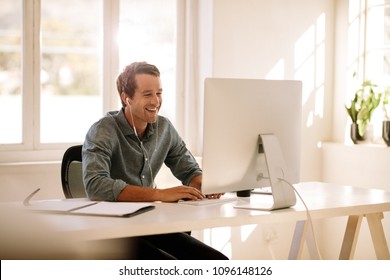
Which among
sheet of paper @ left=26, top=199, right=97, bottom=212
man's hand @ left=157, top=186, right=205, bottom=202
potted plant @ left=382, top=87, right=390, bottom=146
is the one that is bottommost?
sheet of paper @ left=26, top=199, right=97, bottom=212

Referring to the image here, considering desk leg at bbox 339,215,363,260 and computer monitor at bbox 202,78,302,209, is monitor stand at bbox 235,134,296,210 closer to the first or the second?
Answer: computer monitor at bbox 202,78,302,209

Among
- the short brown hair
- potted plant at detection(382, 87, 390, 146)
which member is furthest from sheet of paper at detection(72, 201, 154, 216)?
potted plant at detection(382, 87, 390, 146)

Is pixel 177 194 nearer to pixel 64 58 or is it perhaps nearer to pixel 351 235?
pixel 351 235

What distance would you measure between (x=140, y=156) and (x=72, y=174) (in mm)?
293

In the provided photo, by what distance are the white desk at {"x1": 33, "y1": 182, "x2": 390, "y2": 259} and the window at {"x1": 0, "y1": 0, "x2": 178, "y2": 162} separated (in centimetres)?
138

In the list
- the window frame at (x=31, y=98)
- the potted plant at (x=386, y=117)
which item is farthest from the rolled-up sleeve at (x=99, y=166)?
the potted plant at (x=386, y=117)

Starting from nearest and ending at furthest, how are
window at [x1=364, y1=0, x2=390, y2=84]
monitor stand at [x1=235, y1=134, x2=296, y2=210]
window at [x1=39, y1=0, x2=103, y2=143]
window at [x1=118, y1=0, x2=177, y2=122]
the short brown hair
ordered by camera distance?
monitor stand at [x1=235, y1=134, x2=296, y2=210] < the short brown hair < window at [x1=39, y1=0, x2=103, y2=143] < window at [x1=118, y1=0, x2=177, y2=122] < window at [x1=364, y1=0, x2=390, y2=84]

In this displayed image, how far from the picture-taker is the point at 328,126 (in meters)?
4.28

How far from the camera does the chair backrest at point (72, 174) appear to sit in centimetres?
263

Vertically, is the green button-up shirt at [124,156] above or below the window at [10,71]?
below

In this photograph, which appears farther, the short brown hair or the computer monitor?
the short brown hair

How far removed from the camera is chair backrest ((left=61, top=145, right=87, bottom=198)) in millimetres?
2633

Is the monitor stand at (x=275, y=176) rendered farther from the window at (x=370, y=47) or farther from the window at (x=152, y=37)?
the window at (x=370, y=47)

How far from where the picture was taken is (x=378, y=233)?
8.77 feet
